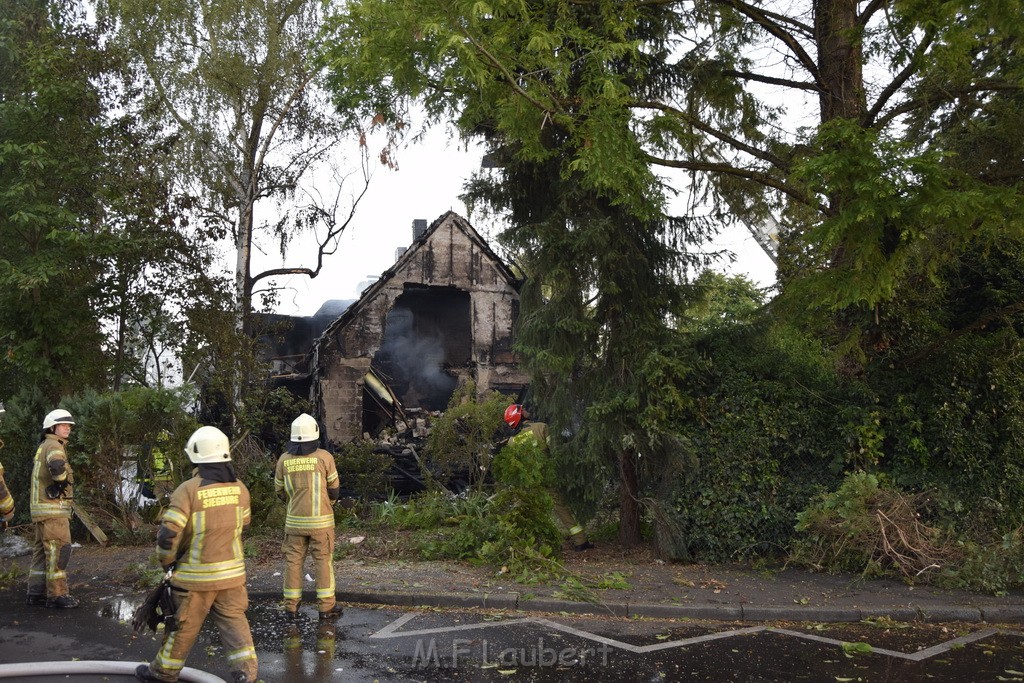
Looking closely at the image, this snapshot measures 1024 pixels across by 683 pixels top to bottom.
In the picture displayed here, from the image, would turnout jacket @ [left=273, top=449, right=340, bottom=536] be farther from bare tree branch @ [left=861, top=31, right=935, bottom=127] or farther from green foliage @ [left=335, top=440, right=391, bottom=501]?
green foliage @ [left=335, top=440, right=391, bottom=501]

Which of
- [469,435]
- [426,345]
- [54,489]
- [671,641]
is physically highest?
[426,345]

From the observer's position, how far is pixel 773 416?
34.4 ft

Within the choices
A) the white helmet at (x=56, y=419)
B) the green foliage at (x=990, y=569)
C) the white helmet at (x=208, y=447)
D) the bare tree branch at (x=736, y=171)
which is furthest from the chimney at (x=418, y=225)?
the white helmet at (x=208, y=447)

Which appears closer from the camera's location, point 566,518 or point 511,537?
point 511,537

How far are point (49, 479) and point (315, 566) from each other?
114 inches

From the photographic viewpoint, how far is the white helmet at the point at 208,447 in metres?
5.70

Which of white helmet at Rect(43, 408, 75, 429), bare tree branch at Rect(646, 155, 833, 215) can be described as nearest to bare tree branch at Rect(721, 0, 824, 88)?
bare tree branch at Rect(646, 155, 833, 215)

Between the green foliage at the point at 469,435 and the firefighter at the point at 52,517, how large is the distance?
6753 millimetres

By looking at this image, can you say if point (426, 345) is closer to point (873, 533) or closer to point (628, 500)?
point (628, 500)

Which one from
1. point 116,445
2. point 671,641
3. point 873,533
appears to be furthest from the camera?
point 116,445

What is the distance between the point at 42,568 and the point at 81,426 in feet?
11.5

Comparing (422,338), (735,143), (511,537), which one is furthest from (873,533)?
(422,338)

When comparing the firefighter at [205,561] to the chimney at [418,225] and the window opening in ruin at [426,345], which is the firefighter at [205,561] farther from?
the chimney at [418,225]

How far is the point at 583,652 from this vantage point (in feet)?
22.8
